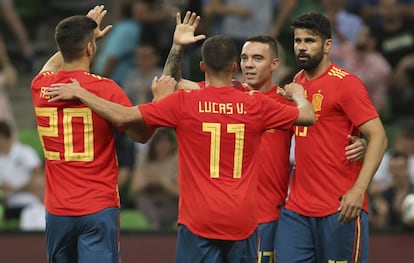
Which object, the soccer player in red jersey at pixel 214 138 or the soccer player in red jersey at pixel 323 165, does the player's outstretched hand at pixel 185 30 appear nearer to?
the soccer player in red jersey at pixel 214 138

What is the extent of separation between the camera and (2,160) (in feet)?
43.4

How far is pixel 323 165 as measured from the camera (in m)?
8.30

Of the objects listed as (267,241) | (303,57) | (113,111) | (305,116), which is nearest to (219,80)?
(305,116)

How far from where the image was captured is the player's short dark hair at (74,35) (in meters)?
7.80

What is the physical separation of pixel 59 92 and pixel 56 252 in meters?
1.14

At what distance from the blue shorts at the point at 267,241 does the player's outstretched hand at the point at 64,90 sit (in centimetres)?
194

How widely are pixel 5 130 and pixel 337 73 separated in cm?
580

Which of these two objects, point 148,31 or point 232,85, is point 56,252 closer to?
point 232,85

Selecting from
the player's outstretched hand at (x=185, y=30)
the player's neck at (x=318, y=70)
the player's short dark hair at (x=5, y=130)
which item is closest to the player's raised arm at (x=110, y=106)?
the player's outstretched hand at (x=185, y=30)

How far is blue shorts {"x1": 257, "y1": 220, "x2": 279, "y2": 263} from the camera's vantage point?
28.7 ft

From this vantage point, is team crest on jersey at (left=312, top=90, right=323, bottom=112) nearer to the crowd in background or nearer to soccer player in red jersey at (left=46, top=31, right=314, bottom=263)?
soccer player in red jersey at (left=46, top=31, right=314, bottom=263)

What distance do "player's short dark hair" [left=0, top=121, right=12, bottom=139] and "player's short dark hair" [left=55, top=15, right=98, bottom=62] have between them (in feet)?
17.7

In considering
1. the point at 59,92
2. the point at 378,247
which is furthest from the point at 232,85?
the point at 378,247

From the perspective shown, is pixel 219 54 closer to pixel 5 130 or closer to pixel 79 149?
pixel 79 149
